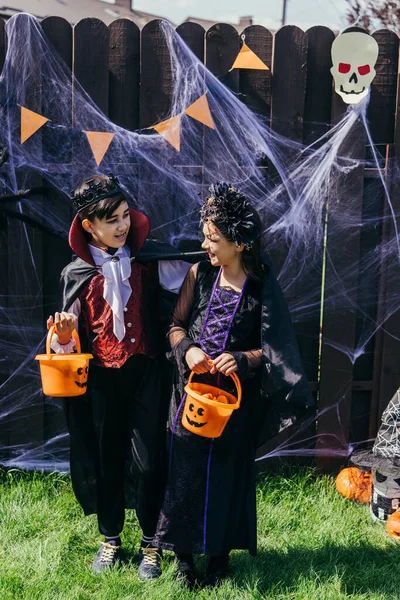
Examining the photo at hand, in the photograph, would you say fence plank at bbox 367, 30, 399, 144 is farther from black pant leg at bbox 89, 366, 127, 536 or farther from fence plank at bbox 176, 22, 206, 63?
black pant leg at bbox 89, 366, 127, 536

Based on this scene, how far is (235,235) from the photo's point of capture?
8.25ft

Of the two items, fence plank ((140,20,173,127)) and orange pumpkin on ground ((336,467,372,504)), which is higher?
fence plank ((140,20,173,127))

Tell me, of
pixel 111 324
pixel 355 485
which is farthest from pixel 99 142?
pixel 355 485

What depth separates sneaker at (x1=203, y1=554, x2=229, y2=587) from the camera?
278cm

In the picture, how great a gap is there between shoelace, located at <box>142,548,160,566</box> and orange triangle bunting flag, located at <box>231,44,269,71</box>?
2224 mm

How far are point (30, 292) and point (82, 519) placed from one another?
113 cm

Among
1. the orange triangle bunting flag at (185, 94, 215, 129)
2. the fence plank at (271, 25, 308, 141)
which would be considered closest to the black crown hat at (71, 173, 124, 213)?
the orange triangle bunting flag at (185, 94, 215, 129)

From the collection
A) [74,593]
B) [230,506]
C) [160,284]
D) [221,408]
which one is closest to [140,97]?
[160,284]

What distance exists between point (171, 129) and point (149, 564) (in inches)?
77.8

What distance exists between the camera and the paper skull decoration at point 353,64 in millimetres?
3260

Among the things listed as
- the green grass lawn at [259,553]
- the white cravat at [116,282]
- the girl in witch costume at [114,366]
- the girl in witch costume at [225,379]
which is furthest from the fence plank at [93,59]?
the green grass lawn at [259,553]

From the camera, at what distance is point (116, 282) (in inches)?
107

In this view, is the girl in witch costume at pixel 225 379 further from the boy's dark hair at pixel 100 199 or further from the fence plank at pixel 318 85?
the fence plank at pixel 318 85

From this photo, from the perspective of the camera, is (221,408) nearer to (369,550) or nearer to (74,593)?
(74,593)
